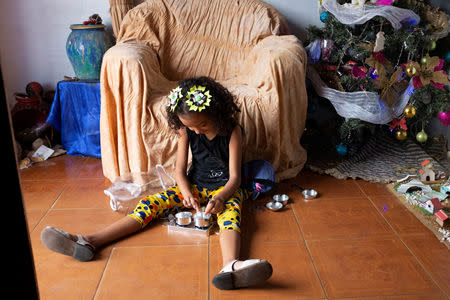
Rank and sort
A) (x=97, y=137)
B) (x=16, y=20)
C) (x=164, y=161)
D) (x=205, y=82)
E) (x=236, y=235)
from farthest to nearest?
(x=16, y=20) < (x=97, y=137) < (x=164, y=161) < (x=205, y=82) < (x=236, y=235)

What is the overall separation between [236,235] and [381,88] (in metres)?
1.30

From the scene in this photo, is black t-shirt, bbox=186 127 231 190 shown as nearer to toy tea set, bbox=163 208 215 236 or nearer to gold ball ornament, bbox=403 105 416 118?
toy tea set, bbox=163 208 215 236

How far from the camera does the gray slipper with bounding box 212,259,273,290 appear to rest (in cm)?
127

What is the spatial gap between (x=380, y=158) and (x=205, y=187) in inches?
47.9

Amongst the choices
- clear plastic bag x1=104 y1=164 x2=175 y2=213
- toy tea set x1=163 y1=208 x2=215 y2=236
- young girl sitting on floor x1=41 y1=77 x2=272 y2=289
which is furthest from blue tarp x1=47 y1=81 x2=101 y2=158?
toy tea set x1=163 y1=208 x2=215 y2=236

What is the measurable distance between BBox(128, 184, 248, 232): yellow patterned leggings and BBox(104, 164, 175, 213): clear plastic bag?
0.73 feet

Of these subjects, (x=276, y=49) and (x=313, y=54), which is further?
(x=313, y=54)

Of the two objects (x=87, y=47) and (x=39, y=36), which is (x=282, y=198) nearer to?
(x=87, y=47)

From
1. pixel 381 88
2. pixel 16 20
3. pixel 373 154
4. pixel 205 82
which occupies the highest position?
pixel 16 20

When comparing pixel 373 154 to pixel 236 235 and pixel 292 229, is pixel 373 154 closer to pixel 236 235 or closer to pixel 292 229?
pixel 292 229

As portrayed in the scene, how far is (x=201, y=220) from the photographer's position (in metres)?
1.65

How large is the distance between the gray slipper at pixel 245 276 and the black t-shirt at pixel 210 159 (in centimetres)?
56

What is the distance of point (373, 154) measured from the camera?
97.5 inches

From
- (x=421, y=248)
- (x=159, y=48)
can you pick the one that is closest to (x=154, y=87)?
(x=159, y=48)
